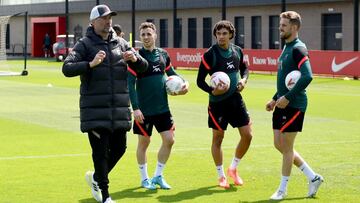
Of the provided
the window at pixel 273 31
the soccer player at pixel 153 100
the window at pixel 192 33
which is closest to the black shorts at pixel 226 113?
the soccer player at pixel 153 100

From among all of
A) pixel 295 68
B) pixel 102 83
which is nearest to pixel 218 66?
pixel 295 68

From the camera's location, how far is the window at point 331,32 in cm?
4978

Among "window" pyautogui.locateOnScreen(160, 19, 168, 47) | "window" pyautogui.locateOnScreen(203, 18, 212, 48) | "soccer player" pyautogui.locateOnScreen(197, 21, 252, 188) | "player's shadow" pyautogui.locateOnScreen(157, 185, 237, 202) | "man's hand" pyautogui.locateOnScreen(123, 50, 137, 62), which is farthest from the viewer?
"window" pyautogui.locateOnScreen(160, 19, 168, 47)

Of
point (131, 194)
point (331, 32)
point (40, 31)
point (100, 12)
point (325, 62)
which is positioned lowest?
point (131, 194)

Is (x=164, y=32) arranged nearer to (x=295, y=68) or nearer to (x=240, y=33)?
(x=240, y=33)

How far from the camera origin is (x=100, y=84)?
945 centimetres

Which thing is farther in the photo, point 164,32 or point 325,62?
Result: point 164,32

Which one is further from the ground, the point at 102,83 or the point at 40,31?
the point at 40,31

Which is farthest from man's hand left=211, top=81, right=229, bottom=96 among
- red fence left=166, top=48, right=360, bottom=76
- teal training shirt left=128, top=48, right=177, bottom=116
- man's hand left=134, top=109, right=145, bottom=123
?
red fence left=166, top=48, right=360, bottom=76

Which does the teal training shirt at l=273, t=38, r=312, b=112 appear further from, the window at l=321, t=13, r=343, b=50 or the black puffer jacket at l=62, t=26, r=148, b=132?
the window at l=321, t=13, r=343, b=50

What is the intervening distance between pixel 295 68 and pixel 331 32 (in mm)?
41310

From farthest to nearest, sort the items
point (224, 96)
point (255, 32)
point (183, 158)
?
point (255, 32) → point (183, 158) → point (224, 96)

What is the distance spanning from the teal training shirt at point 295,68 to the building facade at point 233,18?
128 ft

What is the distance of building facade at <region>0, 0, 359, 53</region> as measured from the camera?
165 feet
